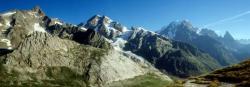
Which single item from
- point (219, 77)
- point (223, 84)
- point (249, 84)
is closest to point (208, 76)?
point (219, 77)

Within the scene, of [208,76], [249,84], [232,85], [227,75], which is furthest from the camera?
[208,76]

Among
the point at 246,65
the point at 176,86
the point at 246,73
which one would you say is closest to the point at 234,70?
the point at 246,65

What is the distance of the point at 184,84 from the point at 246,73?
5.75m

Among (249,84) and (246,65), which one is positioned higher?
(246,65)

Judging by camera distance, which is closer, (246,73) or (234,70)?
(246,73)

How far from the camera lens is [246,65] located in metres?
34.9

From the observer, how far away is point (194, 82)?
3447 cm

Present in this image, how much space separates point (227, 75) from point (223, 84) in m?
2.50

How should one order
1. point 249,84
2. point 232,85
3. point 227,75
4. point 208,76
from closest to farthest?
point 249,84 → point 232,85 → point 227,75 → point 208,76

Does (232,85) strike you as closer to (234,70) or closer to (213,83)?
(213,83)

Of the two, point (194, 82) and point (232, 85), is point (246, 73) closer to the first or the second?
point (232, 85)

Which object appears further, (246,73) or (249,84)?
(246,73)

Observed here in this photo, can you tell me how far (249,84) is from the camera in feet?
89.8

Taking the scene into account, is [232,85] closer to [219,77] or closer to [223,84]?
[223,84]
